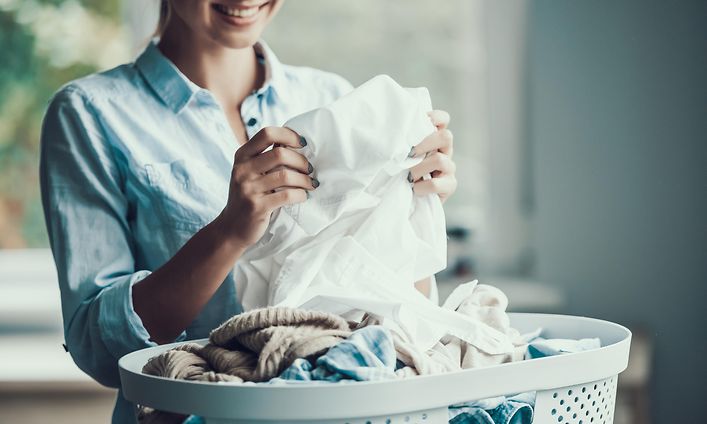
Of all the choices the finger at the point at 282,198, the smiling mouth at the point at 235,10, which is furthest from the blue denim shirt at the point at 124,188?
the finger at the point at 282,198

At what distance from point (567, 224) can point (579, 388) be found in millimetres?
1322

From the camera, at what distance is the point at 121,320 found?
0.90m

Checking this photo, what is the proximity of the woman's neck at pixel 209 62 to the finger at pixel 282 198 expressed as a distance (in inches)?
14.8

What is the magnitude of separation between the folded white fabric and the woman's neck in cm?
33

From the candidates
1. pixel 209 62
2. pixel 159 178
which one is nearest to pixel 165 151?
pixel 159 178

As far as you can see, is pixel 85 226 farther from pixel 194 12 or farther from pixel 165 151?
pixel 194 12

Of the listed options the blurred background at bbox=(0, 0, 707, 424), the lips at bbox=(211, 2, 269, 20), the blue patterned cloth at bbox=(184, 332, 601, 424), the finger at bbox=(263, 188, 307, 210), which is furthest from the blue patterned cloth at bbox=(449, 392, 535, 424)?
the blurred background at bbox=(0, 0, 707, 424)

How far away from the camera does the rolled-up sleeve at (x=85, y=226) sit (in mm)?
946

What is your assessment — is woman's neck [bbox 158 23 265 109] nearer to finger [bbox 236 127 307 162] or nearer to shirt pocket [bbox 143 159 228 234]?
shirt pocket [bbox 143 159 228 234]

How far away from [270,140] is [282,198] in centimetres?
6

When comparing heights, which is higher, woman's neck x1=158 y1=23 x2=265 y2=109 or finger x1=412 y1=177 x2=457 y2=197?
woman's neck x1=158 y1=23 x2=265 y2=109

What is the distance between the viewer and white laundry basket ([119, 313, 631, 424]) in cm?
55

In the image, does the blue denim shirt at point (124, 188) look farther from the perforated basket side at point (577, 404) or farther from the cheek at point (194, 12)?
the perforated basket side at point (577, 404)

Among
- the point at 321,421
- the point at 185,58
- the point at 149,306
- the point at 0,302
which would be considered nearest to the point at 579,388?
the point at 321,421
